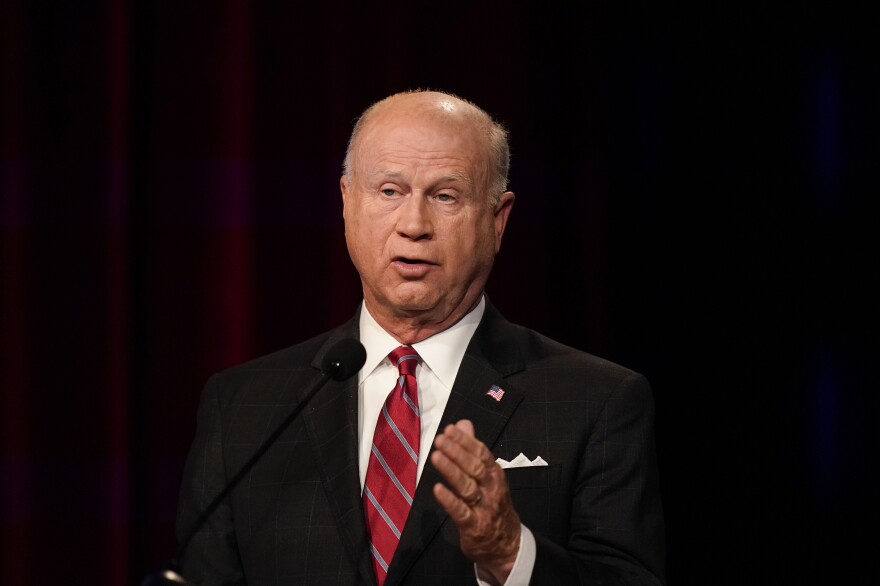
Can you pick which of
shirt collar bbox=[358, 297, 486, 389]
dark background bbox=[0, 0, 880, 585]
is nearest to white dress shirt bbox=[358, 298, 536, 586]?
shirt collar bbox=[358, 297, 486, 389]

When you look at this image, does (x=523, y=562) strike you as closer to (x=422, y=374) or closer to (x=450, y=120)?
(x=422, y=374)

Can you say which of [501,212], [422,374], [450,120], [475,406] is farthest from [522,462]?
[450,120]

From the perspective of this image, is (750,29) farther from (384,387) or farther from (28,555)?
(28,555)

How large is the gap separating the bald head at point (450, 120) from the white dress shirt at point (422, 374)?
0.27 meters

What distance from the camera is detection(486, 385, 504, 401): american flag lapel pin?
81.7 inches

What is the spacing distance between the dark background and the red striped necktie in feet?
3.53

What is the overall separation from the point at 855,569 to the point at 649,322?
2.79 feet

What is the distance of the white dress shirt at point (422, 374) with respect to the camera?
2.08 meters

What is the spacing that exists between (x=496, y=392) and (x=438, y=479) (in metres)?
0.21

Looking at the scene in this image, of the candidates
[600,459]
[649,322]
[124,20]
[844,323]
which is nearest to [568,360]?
[600,459]

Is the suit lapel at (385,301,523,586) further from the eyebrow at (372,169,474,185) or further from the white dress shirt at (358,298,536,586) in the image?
the eyebrow at (372,169,474,185)

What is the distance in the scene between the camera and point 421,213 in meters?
2.12

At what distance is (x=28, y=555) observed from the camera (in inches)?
116

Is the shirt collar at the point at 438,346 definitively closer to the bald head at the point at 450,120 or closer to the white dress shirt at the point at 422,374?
the white dress shirt at the point at 422,374
